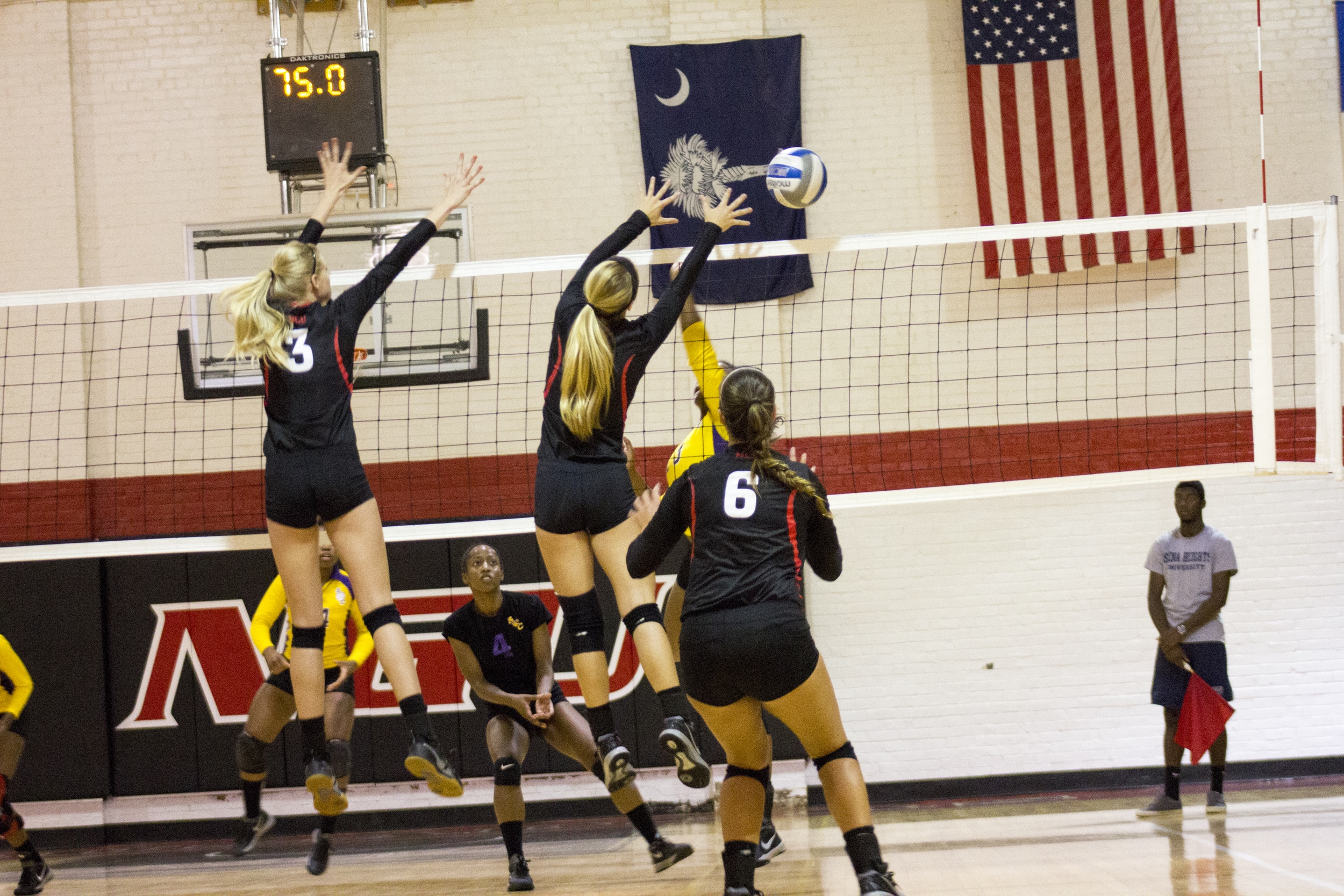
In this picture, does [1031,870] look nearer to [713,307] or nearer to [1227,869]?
[1227,869]

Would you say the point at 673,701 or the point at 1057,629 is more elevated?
the point at 673,701

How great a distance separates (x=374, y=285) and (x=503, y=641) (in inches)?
107

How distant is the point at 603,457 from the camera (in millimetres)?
4523

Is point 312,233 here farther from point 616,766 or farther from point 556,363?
point 616,766

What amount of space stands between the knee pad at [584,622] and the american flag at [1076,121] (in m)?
5.69

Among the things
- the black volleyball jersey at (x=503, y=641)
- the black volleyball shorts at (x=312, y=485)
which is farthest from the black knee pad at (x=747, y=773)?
the black volleyball jersey at (x=503, y=641)

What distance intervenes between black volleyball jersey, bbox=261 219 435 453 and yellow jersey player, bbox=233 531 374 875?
233 centimetres

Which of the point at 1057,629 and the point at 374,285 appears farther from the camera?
the point at 1057,629

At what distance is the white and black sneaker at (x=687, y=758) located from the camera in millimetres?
4234

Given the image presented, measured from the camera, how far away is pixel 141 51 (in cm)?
970

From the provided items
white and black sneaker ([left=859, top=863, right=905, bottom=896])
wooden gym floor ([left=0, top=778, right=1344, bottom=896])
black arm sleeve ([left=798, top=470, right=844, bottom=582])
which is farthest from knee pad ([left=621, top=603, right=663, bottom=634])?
wooden gym floor ([left=0, top=778, right=1344, bottom=896])

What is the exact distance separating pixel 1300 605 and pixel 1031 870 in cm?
436

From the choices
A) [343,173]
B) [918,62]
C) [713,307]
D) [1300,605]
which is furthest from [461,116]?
[1300,605]

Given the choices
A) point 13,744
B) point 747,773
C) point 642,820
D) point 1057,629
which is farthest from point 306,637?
point 1057,629
